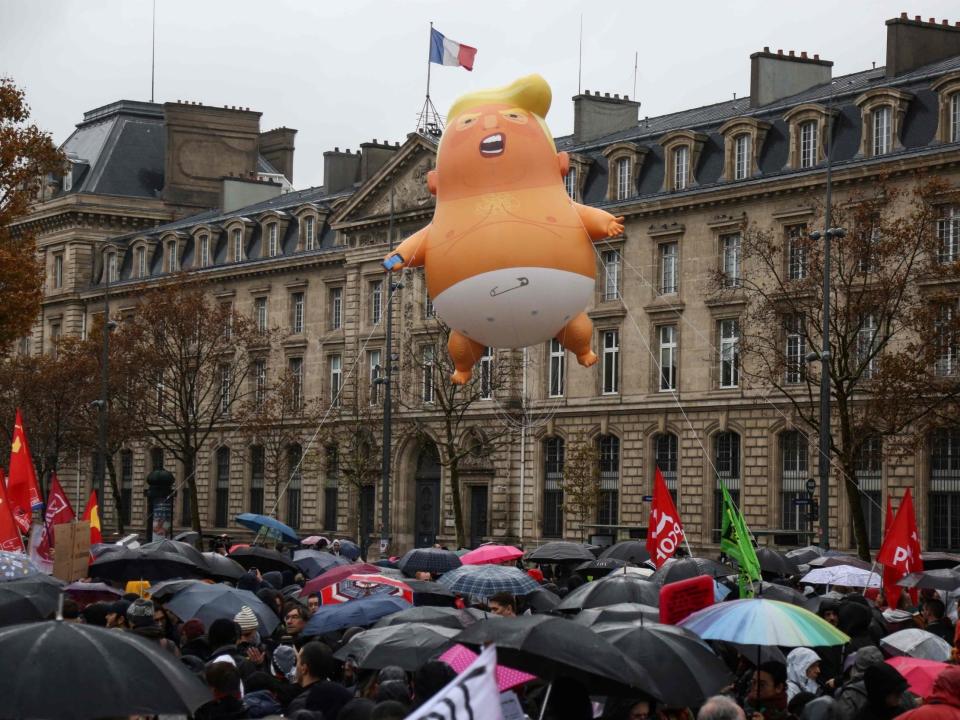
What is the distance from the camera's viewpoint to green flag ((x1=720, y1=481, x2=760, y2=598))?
16453mm

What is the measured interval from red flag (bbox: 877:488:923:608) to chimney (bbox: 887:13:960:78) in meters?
31.3

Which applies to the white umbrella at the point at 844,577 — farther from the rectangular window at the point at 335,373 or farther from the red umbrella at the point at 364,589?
the rectangular window at the point at 335,373

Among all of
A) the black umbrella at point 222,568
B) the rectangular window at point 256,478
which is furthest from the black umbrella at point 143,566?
the rectangular window at point 256,478

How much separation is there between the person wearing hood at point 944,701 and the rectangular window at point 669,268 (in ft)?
147

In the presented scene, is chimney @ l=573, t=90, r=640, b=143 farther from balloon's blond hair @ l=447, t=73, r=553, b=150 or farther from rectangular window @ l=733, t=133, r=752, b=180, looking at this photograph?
balloon's blond hair @ l=447, t=73, r=553, b=150

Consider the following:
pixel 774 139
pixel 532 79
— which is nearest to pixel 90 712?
pixel 532 79

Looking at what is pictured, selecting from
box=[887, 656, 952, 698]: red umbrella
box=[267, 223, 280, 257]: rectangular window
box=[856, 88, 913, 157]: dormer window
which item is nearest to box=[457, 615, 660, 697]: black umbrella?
box=[887, 656, 952, 698]: red umbrella

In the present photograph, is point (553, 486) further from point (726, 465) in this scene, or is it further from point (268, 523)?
point (268, 523)

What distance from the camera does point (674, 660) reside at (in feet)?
37.6

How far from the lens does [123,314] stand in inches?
3044

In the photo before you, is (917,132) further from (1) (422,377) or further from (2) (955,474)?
(1) (422,377)

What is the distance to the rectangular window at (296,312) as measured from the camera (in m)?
70.1

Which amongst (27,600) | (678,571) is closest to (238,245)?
(678,571)

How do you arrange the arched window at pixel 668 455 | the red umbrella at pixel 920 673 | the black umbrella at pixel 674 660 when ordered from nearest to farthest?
the black umbrella at pixel 674 660 < the red umbrella at pixel 920 673 < the arched window at pixel 668 455
